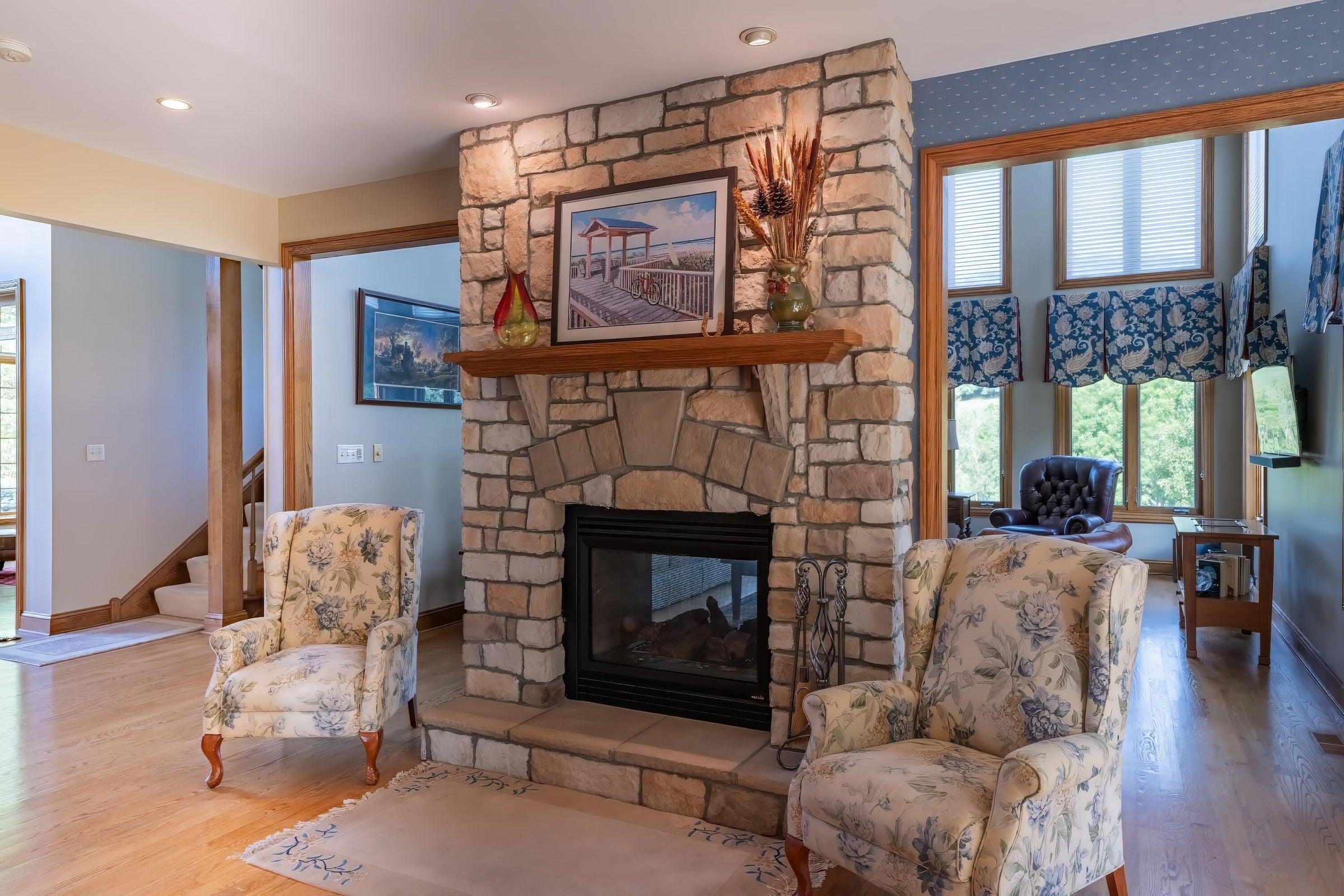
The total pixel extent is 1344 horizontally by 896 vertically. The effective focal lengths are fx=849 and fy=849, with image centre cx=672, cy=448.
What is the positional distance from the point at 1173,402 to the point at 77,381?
838cm

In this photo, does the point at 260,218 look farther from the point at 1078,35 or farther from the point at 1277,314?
the point at 1277,314

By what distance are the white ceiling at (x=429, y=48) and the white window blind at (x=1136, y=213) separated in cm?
523

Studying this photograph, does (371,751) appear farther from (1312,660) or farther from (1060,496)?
(1060,496)

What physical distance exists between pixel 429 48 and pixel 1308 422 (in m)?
4.78

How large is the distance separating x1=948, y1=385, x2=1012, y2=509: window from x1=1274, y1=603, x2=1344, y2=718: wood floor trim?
2661 millimetres

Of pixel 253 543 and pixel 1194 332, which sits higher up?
pixel 1194 332

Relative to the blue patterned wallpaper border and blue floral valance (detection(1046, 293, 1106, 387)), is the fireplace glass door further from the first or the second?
blue floral valance (detection(1046, 293, 1106, 387))

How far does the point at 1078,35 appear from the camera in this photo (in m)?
2.81

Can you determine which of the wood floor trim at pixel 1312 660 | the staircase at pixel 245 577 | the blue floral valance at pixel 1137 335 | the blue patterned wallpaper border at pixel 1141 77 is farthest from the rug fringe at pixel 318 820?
the blue floral valance at pixel 1137 335

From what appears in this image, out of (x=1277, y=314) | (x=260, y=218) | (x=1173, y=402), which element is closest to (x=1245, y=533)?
(x=1277, y=314)

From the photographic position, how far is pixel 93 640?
16.7ft

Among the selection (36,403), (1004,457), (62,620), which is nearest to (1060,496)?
(1004,457)

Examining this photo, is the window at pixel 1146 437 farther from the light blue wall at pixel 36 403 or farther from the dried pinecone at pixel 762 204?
the light blue wall at pixel 36 403

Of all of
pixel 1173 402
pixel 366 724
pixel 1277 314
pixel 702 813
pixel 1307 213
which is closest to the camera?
pixel 702 813
